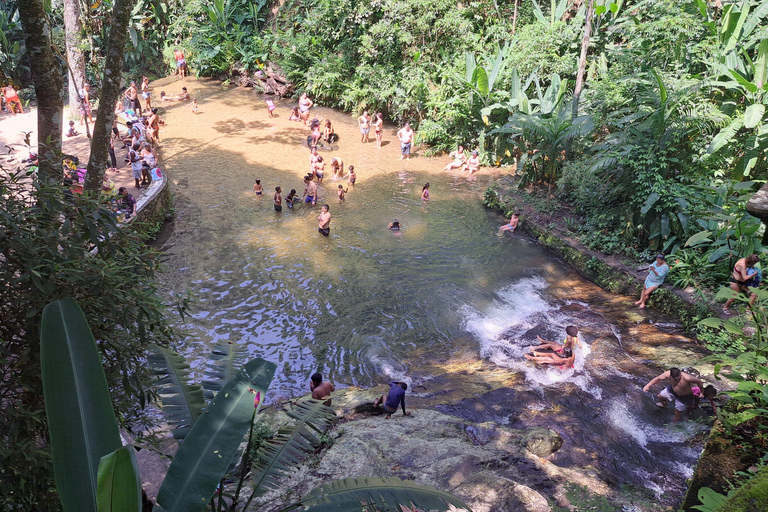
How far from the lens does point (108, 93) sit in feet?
17.6

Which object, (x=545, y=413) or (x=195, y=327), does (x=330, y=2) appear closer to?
(x=195, y=327)

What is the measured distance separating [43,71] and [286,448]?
4.44 metres

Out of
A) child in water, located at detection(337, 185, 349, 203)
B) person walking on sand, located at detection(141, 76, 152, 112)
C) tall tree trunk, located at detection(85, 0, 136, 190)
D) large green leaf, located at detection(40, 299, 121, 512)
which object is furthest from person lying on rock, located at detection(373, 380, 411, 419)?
person walking on sand, located at detection(141, 76, 152, 112)

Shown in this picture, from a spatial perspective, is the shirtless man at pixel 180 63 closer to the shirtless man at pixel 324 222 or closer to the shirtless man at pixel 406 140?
the shirtless man at pixel 406 140

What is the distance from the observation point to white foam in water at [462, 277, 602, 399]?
322 inches

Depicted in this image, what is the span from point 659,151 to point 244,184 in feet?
35.9

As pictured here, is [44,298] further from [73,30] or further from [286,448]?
[73,30]

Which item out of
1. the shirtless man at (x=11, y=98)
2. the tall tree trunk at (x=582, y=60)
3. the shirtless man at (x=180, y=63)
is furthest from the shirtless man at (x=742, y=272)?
the shirtless man at (x=180, y=63)

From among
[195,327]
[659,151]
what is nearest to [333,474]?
[195,327]

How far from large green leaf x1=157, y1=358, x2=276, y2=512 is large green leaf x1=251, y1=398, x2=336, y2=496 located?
0.64m

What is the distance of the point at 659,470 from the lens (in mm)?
6168

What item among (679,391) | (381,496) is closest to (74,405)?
(381,496)

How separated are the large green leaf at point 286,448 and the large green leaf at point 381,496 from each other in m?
0.40

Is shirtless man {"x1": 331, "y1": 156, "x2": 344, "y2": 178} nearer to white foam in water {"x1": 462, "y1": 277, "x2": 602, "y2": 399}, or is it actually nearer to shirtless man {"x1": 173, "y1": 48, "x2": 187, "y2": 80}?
white foam in water {"x1": 462, "y1": 277, "x2": 602, "y2": 399}
